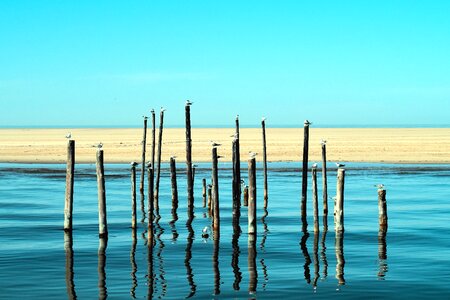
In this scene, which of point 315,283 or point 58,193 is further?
point 58,193

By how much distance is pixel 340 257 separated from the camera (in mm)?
19984

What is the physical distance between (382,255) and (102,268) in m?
7.00

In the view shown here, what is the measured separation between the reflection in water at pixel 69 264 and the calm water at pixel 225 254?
0.07 ft

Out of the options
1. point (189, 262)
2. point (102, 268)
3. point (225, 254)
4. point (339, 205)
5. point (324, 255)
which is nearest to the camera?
point (102, 268)

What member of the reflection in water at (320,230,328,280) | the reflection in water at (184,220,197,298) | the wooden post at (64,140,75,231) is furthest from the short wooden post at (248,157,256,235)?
the wooden post at (64,140,75,231)

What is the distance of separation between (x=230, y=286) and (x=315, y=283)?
185 centimetres

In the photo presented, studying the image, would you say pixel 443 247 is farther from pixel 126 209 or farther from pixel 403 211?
pixel 126 209

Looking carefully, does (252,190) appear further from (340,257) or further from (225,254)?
(340,257)

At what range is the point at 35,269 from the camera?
60.1 ft

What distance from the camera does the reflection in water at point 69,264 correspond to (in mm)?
16062

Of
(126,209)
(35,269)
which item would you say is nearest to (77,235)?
(35,269)

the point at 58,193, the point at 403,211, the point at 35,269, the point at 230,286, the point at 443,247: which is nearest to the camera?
the point at 230,286

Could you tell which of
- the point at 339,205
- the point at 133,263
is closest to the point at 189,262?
the point at 133,263

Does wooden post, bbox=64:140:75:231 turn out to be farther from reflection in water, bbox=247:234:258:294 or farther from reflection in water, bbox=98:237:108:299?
reflection in water, bbox=247:234:258:294
